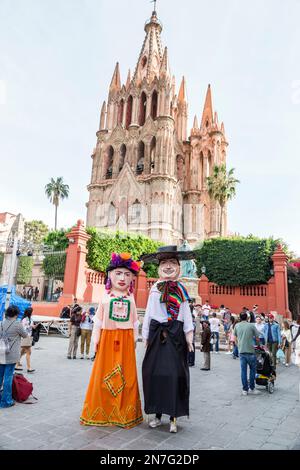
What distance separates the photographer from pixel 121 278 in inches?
180

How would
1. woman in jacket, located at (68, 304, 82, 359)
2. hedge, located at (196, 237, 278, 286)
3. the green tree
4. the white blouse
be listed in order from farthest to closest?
the green tree < hedge, located at (196, 237, 278, 286) < woman in jacket, located at (68, 304, 82, 359) < the white blouse

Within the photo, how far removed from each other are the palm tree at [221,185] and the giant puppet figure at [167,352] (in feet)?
114

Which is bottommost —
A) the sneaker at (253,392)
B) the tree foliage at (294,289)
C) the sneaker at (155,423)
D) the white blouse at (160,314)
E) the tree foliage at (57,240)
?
the sneaker at (253,392)

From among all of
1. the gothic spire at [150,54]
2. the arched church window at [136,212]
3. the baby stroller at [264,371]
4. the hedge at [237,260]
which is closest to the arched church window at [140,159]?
the arched church window at [136,212]

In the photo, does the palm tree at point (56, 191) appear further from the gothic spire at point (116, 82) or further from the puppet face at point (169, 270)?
the puppet face at point (169, 270)

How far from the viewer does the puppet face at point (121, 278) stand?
15.0 feet

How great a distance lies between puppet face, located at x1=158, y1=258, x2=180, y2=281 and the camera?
180 inches

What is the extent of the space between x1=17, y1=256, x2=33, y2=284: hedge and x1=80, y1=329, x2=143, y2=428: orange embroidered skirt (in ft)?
117

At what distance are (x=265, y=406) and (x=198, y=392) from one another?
1.29m

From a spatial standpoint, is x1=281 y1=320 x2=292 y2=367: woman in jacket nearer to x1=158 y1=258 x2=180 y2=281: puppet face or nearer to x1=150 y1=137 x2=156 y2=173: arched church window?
x1=158 y1=258 x2=180 y2=281: puppet face

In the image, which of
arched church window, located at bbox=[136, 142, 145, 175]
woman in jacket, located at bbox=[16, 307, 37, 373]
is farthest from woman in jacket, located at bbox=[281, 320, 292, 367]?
arched church window, located at bbox=[136, 142, 145, 175]

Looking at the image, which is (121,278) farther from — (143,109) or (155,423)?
(143,109)

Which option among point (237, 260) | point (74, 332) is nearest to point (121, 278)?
point (74, 332)

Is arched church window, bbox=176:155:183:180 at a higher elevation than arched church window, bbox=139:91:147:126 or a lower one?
lower
